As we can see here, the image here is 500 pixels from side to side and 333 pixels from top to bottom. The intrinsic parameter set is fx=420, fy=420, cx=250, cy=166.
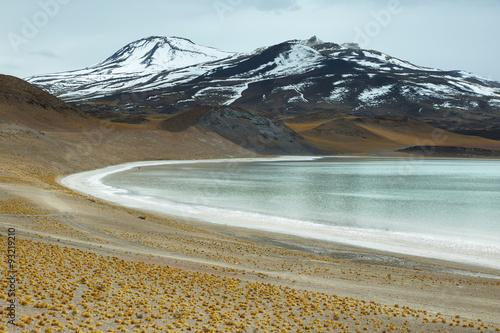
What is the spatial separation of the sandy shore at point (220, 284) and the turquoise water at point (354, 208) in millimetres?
3119

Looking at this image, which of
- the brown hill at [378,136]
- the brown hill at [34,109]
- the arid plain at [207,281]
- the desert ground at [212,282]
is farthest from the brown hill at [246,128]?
the desert ground at [212,282]

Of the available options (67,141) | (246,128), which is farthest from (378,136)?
(67,141)

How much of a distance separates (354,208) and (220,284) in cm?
2100

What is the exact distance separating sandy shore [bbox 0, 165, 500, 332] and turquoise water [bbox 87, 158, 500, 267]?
123 inches

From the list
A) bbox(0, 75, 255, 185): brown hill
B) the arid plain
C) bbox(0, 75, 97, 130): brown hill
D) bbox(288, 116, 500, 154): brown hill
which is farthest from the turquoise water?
bbox(288, 116, 500, 154): brown hill

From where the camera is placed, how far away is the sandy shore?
30.8ft

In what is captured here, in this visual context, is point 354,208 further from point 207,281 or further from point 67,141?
point 67,141

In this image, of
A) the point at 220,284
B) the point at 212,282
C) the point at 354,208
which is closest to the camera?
the point at 220,284

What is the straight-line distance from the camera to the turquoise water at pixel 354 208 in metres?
21.4

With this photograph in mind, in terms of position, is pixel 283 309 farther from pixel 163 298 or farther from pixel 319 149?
pixel 319 149

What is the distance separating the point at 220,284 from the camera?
39.8ft

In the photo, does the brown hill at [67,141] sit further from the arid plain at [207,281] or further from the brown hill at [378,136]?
the brown hill at [378,136]

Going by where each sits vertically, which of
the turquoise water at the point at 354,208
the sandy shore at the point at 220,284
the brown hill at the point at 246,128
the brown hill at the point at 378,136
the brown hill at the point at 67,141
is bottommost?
the sandy shore at the point at 220,284

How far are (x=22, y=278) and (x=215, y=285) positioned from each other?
4.98 metres
